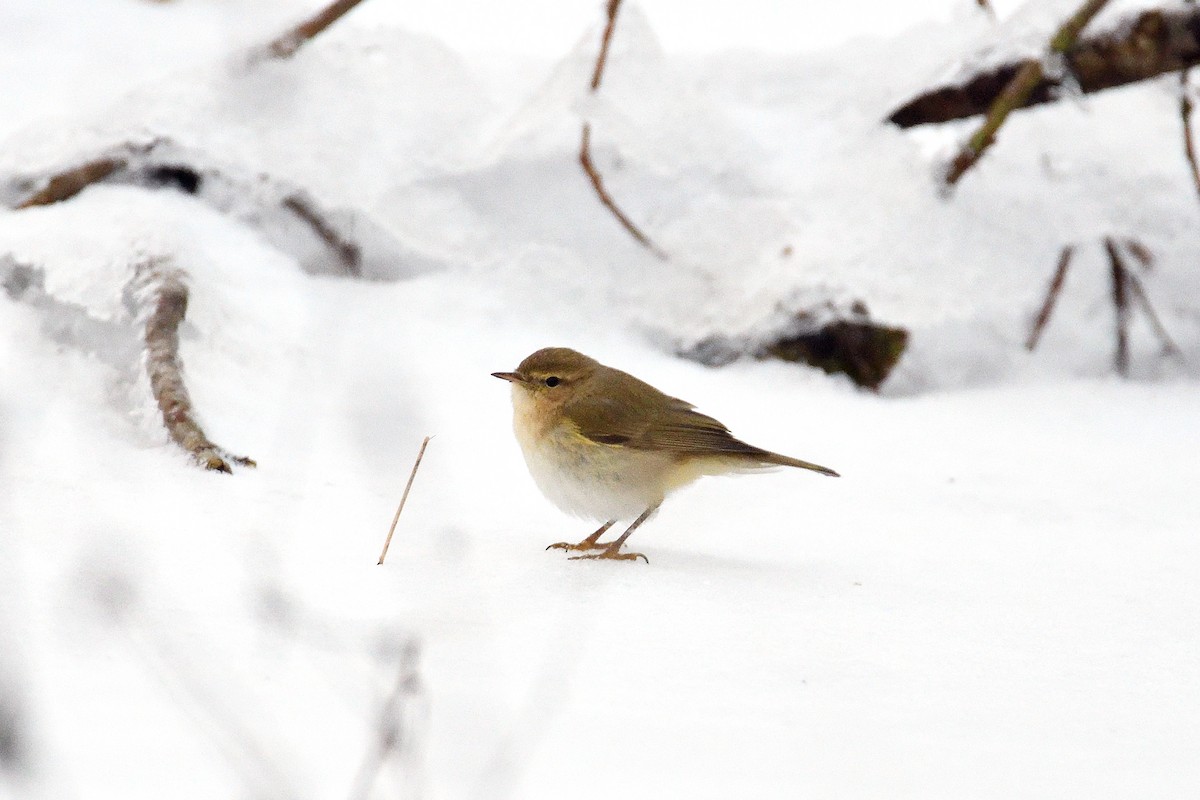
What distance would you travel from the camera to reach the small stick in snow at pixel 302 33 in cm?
462

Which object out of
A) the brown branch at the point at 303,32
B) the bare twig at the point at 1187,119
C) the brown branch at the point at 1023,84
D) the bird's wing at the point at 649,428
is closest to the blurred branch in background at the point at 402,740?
the bird's wing at the point at 649,428

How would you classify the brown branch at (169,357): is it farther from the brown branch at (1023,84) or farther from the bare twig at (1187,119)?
the bare twig at (1187,119)

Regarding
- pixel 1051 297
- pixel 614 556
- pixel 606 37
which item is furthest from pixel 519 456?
pixel 1051 297

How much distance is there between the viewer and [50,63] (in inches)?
192

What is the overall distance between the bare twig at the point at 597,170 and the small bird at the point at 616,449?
150 cm

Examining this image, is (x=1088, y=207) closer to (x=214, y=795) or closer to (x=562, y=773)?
(x=562, y=773)

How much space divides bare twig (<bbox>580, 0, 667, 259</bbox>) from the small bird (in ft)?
4.91

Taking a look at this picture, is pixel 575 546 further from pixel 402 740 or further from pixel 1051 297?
pixel 1051 297

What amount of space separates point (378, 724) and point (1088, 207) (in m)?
4.28

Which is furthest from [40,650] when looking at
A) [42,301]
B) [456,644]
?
[42,301]

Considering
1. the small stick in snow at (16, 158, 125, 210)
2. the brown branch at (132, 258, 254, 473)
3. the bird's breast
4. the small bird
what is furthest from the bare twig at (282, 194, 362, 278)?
the bird's breast

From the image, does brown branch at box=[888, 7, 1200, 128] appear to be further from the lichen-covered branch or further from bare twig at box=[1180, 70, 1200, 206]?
the lichen-covered branch

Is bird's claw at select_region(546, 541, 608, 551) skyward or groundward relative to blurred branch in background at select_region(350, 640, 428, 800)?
groundward

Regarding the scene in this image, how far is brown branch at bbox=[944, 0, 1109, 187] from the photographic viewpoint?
456 cm
